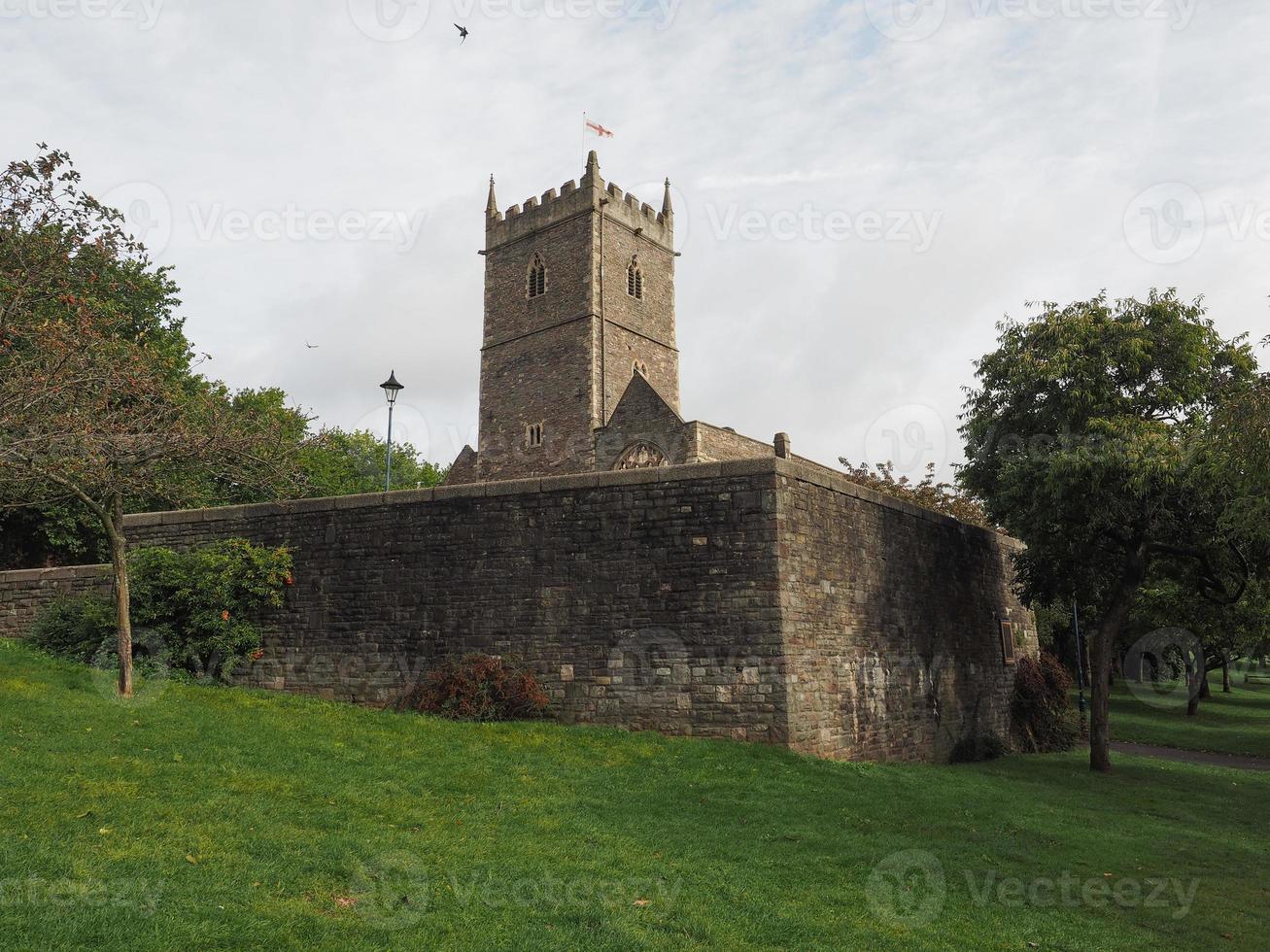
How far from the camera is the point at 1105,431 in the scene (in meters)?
16.6

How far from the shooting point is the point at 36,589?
16828mm

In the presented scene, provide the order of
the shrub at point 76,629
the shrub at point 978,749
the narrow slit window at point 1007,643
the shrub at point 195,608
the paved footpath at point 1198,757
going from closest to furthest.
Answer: the shrub at point 195,608
the shrub at point 76,629
the shrub at point 978,749
the narrow slit window at point 1007,643
the paved footpath at point 1198,757

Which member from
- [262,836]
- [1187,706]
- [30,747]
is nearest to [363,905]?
[262,836]

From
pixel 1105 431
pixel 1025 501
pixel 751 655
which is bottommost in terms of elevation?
pixel 751 655

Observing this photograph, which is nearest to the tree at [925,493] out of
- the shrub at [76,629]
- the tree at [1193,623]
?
the tree at [1193,623]

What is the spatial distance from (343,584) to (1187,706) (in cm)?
3431

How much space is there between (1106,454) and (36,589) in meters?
19.6

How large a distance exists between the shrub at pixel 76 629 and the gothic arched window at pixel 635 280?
27.5 m

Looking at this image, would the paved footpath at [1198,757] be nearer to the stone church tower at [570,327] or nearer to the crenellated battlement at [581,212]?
the stone church tower at [570,327]

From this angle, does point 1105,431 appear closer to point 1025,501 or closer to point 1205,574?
point 1025,501

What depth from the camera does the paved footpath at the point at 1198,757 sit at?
72.6ft

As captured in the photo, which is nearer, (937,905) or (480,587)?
(937,905)

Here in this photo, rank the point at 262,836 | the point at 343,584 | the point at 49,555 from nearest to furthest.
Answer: the point at 262,836
the point at 343,584
the point at 49,555

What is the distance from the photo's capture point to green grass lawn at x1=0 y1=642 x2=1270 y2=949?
5875 millimetres
